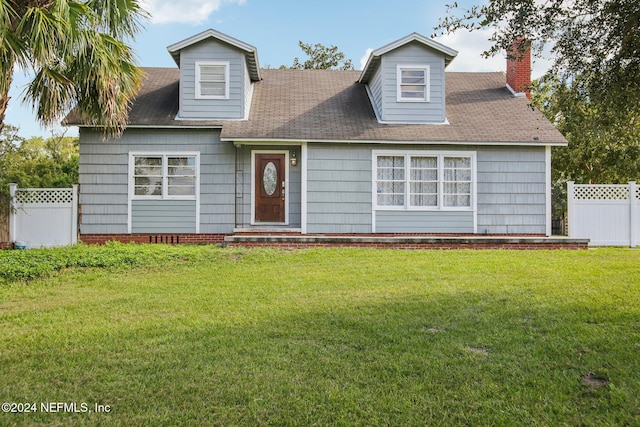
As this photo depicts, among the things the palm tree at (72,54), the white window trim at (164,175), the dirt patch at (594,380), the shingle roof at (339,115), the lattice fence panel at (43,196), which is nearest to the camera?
the dirt patch at (594,380)

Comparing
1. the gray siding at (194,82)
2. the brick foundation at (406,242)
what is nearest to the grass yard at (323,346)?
the brick foundation at (406,242)

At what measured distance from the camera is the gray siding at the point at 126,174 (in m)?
12.9

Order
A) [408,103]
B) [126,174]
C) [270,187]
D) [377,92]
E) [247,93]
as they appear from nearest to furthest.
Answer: [126,174]
[270,187]
[408,103]
[247,93]
[377,92]

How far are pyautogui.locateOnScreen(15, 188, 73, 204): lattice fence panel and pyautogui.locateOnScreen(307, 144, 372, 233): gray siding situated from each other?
637 centimetres

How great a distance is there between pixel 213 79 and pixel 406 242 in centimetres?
686

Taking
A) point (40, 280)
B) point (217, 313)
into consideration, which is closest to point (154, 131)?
point (40, 280)

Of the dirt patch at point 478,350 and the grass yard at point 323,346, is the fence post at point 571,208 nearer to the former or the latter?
the grass yard at point 323,346

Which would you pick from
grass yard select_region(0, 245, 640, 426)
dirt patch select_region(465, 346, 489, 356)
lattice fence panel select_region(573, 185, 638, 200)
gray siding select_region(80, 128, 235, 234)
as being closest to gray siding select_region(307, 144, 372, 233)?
gray siding select_region(80, 128, 235, 234)

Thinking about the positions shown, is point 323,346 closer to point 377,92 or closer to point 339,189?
point 339,189

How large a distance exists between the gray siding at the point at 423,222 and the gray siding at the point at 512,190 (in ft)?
1.57

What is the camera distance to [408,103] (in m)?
13.7

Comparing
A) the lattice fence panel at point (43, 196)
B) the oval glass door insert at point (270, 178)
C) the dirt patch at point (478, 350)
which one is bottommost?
the dirt patch at point (478, 350)

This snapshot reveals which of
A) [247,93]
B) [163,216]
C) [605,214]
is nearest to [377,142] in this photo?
[247,93]

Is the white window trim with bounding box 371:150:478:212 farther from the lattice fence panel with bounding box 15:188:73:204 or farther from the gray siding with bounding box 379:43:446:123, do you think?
the lattice fence panel with bounding box 15:188:73:204
